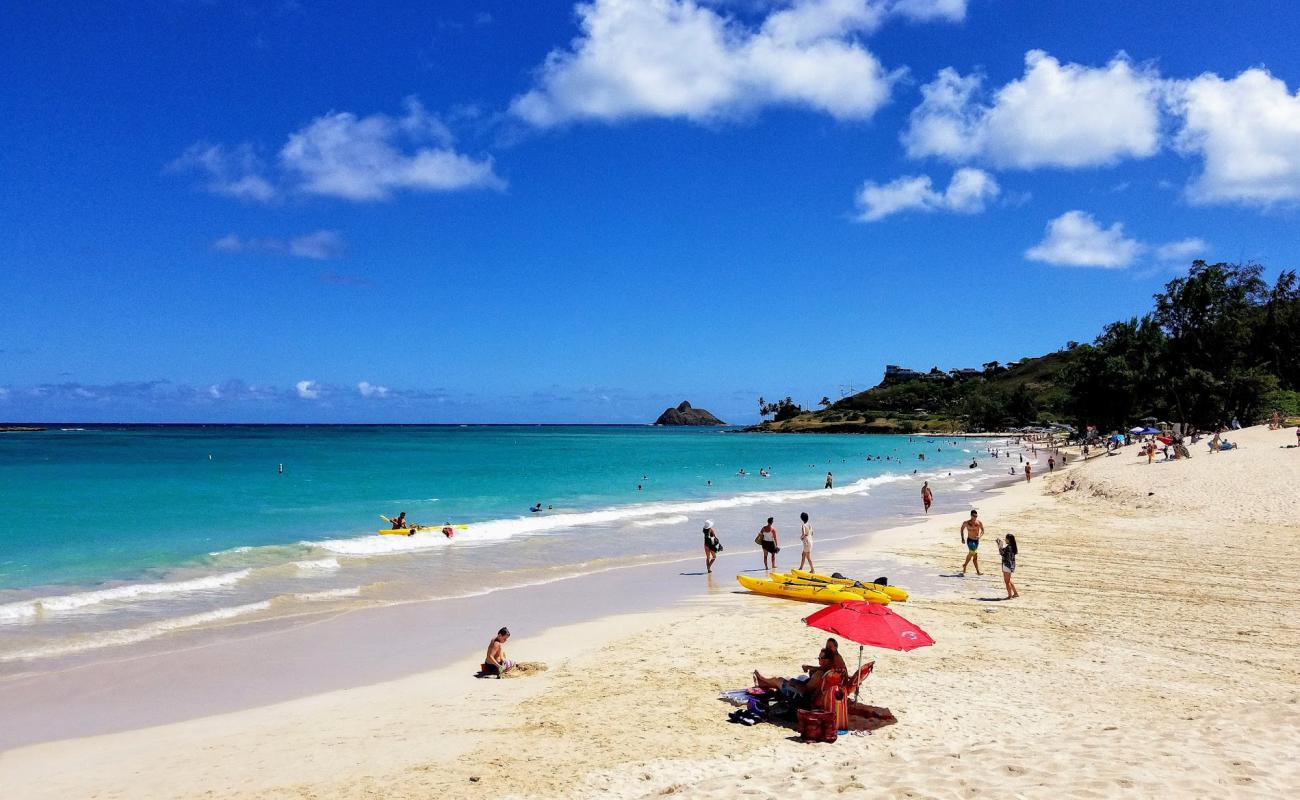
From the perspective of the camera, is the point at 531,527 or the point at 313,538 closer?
the point at 313,538

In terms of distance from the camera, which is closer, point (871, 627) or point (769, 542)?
point (871, 627)

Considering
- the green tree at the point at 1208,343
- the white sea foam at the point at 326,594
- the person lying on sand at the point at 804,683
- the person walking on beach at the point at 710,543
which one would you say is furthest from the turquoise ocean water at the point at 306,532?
the green tree at the point at 1208,343

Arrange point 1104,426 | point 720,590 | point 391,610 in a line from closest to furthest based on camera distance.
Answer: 1. point 391,610
2. point 720,590
3. point 1104,426

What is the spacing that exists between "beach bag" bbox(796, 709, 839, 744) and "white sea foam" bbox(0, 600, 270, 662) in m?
11.5

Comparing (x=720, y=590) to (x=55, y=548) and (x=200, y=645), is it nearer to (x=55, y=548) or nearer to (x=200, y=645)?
(x=200, y=645)

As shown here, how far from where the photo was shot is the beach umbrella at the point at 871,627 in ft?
27.7

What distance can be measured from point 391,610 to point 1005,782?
12215mm

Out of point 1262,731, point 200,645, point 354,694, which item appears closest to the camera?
point 1262,731

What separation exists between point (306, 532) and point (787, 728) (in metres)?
23.3

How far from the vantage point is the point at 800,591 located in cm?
1550

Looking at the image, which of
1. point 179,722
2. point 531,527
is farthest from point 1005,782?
point 531,527

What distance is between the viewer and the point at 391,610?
15664 mm

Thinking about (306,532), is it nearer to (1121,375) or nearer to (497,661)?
(497,661)

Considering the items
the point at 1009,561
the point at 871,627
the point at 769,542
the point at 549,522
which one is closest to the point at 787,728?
the point at 871,627
